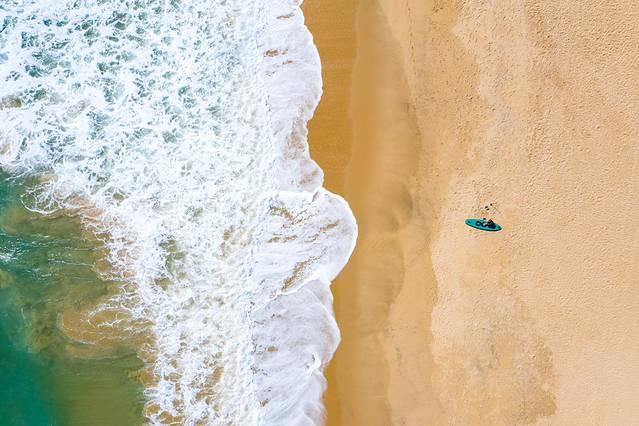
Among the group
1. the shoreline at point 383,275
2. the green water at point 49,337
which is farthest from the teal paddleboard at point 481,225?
the green water at point 49,337

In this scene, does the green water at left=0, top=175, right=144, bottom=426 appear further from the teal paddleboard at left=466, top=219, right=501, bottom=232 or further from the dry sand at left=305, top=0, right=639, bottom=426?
the teal paddleboard at left=466, top=219, right=501, bottom=232

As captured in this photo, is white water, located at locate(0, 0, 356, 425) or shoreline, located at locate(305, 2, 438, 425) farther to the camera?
white water, located at locate(0, 0, 356, 425)

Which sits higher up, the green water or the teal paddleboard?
the teal paddleboard

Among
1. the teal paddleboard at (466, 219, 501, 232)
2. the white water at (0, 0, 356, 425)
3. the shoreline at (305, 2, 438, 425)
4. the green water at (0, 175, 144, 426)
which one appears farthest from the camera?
the green water at (0, 175, 144, 426)

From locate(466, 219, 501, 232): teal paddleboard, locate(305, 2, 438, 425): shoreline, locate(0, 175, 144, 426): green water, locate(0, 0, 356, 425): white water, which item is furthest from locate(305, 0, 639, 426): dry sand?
→ locate(0, 175, 144, 426): green water

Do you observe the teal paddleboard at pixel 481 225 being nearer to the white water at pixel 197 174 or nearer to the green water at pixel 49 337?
the white water at pixel 197 174
